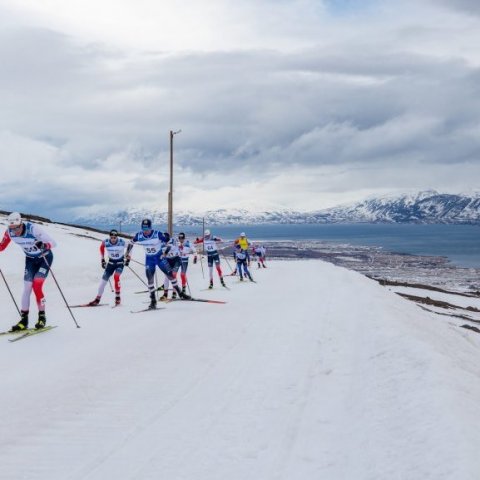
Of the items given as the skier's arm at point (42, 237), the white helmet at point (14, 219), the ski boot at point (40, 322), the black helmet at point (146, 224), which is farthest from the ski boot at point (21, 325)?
the black helmet at point (146, 224)

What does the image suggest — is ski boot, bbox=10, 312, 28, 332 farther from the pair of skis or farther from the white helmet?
the white helmet

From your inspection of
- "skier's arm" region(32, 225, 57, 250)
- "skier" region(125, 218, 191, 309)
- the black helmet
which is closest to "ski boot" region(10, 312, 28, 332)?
"skier's arm" region(32, 225, 57, 250)

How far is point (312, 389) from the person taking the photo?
7.57m

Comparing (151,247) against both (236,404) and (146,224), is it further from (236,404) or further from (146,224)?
(236,404)

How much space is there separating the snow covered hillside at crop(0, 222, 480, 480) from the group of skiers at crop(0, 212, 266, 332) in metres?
1.34

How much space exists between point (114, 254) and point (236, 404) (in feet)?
38.3

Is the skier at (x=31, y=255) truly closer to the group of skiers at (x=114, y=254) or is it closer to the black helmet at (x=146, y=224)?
the group of skiers at (x=114, y=254)

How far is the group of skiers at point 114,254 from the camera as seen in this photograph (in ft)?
40.9

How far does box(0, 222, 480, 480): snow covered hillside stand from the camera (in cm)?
506

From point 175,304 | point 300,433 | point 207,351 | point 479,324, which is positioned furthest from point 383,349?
point 479,324

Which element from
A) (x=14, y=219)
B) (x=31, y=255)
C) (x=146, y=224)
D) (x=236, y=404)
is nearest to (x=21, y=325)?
(x=31, y=255)

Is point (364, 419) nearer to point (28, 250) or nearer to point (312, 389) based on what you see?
point (312, 389)

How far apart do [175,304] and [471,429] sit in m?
13.3

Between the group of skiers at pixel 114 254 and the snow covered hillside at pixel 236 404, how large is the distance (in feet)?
4.39
